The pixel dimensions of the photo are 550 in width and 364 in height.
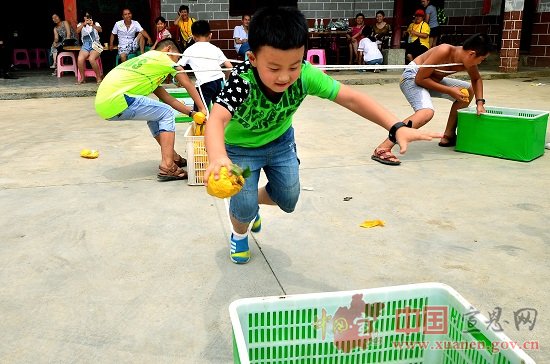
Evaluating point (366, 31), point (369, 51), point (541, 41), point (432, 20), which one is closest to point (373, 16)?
point (366, 31)

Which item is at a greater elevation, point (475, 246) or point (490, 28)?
point (490, 28)

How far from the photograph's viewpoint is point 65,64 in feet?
41.1

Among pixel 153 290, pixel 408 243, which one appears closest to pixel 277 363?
pixel 153 290

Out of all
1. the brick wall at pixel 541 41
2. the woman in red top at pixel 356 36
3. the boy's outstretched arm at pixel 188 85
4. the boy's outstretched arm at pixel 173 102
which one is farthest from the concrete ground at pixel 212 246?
the brick wall at pixel 541 41

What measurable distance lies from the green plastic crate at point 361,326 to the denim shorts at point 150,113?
3011 millimetres

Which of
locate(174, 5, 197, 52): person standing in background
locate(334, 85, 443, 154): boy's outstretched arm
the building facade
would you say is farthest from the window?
locate(334, 85, 443, 154): boy's outstretched arm

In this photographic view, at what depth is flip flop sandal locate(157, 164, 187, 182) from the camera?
457 centimetres

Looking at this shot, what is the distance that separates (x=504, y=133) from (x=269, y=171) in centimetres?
308

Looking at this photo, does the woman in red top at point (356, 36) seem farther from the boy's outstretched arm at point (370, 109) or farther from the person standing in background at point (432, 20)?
the boy's outstretched arm at point (370, 109)

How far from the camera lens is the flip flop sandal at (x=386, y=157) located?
500 centimetres

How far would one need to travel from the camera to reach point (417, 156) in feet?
17.6

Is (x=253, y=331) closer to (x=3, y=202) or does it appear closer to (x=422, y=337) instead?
(x=422, y=337)

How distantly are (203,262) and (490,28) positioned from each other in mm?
14387

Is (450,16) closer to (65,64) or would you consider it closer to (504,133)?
(65,64)
